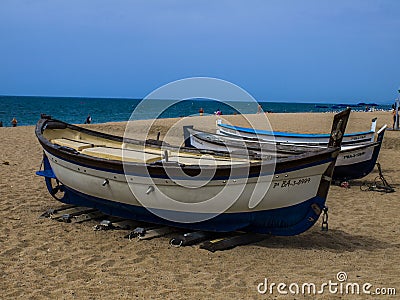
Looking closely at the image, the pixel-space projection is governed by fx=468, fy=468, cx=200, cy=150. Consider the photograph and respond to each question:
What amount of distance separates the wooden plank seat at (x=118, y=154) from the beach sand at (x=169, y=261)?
1.13 meters

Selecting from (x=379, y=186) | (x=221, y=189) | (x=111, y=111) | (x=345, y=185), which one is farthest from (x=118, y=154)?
(x=111, y=111)

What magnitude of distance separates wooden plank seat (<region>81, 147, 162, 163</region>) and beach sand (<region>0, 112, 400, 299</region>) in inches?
44.7

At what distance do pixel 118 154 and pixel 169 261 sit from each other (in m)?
2.60

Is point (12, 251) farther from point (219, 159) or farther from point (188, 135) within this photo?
point (188, 135)

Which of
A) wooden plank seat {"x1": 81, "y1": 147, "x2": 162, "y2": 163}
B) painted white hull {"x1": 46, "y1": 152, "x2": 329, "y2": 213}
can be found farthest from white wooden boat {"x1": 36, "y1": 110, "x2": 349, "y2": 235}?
wooden plank seat {"x1": 81, "y1": 147, "x2": 162, "y2": 163}

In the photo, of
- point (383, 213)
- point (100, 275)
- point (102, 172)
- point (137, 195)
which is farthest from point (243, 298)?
point (383, 213)

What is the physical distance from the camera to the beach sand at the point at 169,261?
4.98 m

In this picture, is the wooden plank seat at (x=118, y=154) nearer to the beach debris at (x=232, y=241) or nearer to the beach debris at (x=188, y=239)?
the beach debris at (x=188, y=239)

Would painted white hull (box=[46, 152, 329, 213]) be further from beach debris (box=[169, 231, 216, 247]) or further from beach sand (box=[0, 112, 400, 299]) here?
beach sand (box=[0, 112, 400, 299])

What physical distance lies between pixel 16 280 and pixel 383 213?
6512 millimetres

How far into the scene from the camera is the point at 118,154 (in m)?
7.84

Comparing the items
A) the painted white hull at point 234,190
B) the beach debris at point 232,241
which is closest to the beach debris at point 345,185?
the beach debris at point 232,241

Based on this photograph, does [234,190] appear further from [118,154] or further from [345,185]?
[345,185]

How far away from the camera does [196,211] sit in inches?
248
